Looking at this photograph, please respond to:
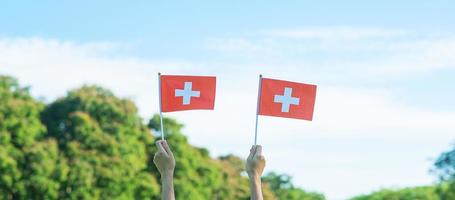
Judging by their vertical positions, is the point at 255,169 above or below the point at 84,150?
above

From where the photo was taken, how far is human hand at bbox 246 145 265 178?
657 centimetres

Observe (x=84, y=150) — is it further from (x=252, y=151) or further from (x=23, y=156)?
(x=252, y=151)

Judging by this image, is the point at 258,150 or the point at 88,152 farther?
the point at 88,152

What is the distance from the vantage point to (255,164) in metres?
6.61

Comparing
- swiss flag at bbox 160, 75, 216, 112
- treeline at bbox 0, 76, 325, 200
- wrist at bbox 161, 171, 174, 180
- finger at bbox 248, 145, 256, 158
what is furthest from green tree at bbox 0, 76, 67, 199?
wrist at bbox 161, 171, 174, 180

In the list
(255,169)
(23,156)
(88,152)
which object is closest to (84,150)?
(88,152)

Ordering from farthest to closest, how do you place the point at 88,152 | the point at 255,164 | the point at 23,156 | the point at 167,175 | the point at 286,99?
the point at 88,152
the point at 23,156
the point at 286,99
the point at 255,164
the point at 167,175

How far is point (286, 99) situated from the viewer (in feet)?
27.3

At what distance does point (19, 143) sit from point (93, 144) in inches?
107

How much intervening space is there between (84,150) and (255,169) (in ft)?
132

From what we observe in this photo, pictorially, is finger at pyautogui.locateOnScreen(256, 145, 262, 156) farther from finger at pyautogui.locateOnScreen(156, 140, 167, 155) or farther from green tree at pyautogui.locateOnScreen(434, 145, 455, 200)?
green tree at pyautogui.locateOnScreen(434, 145, 455, 200)

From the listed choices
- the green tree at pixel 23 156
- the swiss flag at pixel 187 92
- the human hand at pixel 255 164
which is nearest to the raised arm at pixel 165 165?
the human hand at pixel 255 164

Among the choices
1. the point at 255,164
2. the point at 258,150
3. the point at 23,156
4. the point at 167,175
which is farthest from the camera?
the point at 23,156

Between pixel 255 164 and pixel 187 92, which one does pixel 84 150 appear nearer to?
pixel 187 92
